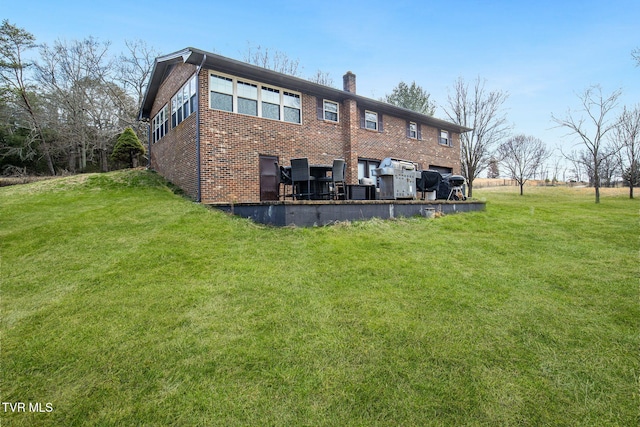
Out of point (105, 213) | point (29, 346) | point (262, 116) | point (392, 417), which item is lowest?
point (392, 417)

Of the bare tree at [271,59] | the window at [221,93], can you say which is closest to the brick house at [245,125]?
the window at [221,93]

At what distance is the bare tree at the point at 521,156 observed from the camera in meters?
33.3

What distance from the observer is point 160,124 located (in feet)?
46.3

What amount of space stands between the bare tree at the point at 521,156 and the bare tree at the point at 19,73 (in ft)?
134

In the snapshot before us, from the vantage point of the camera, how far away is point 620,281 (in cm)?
469

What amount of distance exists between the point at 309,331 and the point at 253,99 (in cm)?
912

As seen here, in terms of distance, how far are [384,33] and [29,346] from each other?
1275 centimetres

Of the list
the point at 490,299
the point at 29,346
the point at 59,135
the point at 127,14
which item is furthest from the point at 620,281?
the point at 59,135

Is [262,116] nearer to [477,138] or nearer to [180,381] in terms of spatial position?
[180,381]

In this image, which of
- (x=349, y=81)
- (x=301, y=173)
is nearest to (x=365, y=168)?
(x=349, y=81)

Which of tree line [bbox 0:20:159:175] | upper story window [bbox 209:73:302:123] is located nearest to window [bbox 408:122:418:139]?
upper story window [bbox 209:73:302:123]

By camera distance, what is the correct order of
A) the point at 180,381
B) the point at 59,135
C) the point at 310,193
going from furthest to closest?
1. the point at 59,135
2. the point at 310,193
3. the point at 180,381

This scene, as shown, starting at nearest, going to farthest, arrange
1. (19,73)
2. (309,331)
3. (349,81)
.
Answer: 1. (309,331)
2. (349,81)
3. (19,73)

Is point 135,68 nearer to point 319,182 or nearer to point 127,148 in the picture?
point 127,148
